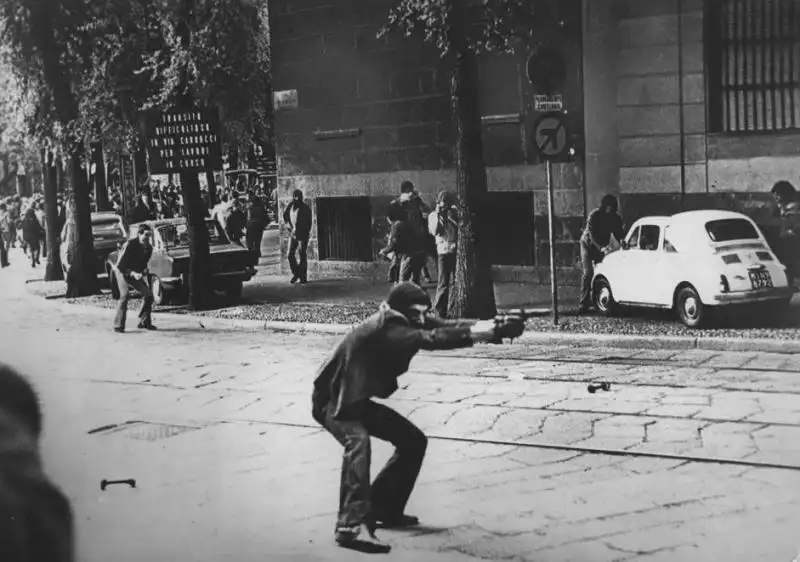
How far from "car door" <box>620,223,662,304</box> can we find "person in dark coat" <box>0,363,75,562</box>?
854cm

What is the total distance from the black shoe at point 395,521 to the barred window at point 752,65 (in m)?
8.73

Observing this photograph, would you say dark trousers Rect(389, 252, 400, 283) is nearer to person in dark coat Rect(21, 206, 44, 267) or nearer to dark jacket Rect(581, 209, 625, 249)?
dark jacket Rect(581, 209, 625, 249)

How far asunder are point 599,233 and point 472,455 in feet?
24.2

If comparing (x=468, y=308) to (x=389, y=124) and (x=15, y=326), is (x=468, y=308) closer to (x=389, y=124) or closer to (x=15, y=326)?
(x=389, y=124)

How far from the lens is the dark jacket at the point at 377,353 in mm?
5691

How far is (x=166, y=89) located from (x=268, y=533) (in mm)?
11107

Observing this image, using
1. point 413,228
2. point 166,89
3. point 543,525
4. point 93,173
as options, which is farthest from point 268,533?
point 93,173

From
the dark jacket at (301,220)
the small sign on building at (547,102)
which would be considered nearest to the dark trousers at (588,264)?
the small sign on building at (547,102)

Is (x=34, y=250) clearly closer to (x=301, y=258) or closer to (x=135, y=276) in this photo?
(x=135, y=276)

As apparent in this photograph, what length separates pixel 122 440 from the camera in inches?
354

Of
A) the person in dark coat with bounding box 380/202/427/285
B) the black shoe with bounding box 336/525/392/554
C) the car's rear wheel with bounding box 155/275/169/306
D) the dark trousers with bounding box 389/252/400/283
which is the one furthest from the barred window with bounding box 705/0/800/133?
the black shoe with bounding box 336/525/392/554

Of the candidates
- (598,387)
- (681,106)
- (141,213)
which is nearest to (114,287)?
(141,213)

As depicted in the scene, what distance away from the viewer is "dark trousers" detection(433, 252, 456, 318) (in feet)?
42.7

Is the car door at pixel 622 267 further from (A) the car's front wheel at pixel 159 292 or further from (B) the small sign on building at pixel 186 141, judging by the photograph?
(A) the car's front wheel at pixel 159 292
